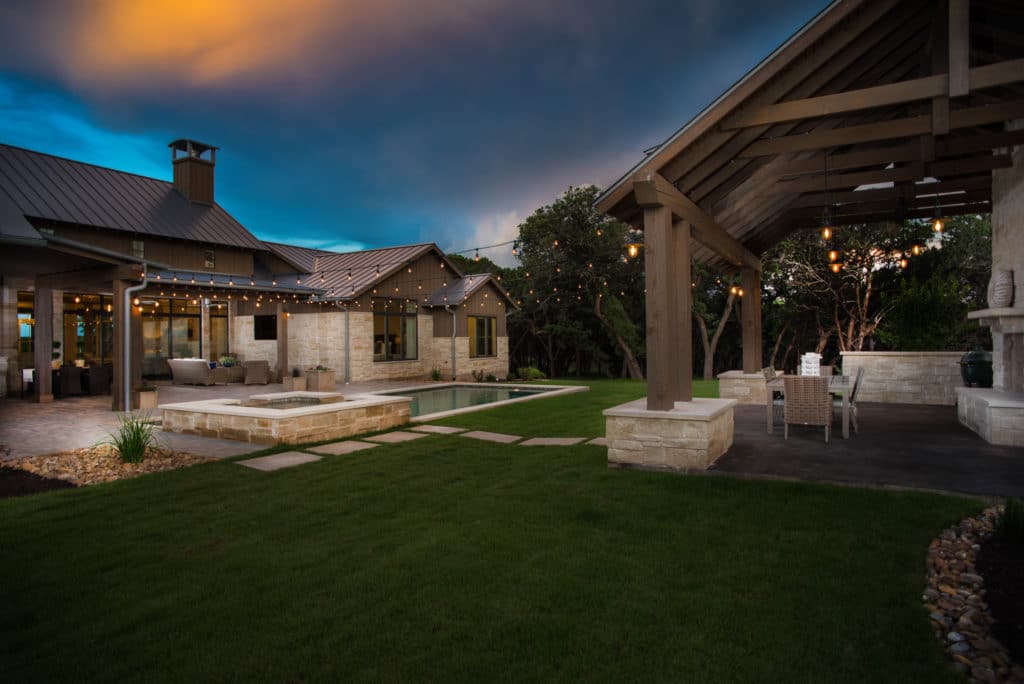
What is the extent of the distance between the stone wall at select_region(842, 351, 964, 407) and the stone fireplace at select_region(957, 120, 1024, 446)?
218 centimetres

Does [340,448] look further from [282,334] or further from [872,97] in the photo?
[282,334]

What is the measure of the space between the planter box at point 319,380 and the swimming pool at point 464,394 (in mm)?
1793

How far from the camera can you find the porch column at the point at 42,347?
11977 millimetres

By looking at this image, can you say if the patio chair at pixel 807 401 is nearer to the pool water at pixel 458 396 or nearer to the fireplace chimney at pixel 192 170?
the pool water at pixel 458 396

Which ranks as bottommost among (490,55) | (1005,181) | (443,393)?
(443,393)

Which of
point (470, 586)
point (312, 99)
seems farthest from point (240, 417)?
point (312, 99)

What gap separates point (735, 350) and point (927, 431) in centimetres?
1964

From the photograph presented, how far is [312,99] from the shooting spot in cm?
2219

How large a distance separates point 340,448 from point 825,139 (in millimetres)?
6618

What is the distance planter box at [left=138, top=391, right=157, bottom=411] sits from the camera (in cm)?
1107

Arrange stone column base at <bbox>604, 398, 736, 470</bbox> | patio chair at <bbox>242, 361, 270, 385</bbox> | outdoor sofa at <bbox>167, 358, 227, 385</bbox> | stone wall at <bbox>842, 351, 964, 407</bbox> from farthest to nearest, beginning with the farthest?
patio chair at <bbox>242, 361, 270, 385</bbox>
outdoor sofa at <bbox>167, 358, 227, 385</bbox>
stone wall at <bbox>842, 351, 964, 407</bbox>
stone column base at <bbox>604, 398, 736, 470</bbox>

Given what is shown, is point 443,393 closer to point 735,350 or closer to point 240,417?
point 240,417

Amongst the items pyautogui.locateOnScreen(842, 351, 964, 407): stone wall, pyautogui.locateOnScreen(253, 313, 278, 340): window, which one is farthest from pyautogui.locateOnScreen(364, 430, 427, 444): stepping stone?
pyautogui.locateOnScreen(253, 313, 278, 340): window

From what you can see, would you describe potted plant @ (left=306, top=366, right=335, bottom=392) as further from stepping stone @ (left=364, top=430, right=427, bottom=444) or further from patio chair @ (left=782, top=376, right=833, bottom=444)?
patio chair @ (left=782, top=376, right=833, bottom=444)
